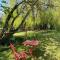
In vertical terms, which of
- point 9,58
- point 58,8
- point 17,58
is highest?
point 58,8

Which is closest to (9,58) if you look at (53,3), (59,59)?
(59,59)

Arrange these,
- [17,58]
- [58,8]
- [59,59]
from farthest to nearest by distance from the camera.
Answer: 1. [58,8]
2. [59,59]
3. [17,58]

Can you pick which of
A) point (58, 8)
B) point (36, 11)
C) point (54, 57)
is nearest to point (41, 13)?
point (36, 11)

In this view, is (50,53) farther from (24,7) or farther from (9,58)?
(24,7)

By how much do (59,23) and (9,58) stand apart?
245cm

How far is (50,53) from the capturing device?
8789 millimetres

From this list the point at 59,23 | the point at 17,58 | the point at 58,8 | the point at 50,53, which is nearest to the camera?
the point at 17,58

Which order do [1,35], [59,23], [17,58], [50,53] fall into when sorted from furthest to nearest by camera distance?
[1,35] < [59,23] < [50,53] < [17,58]

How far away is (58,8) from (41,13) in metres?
1.59

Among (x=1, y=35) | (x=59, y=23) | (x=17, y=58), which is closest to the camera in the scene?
(x=17, y=58)

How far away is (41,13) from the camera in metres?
13.3

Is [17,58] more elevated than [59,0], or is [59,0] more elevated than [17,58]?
[59,0]

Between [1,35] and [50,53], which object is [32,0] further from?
[50,53]

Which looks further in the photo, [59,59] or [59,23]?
[59,23]
